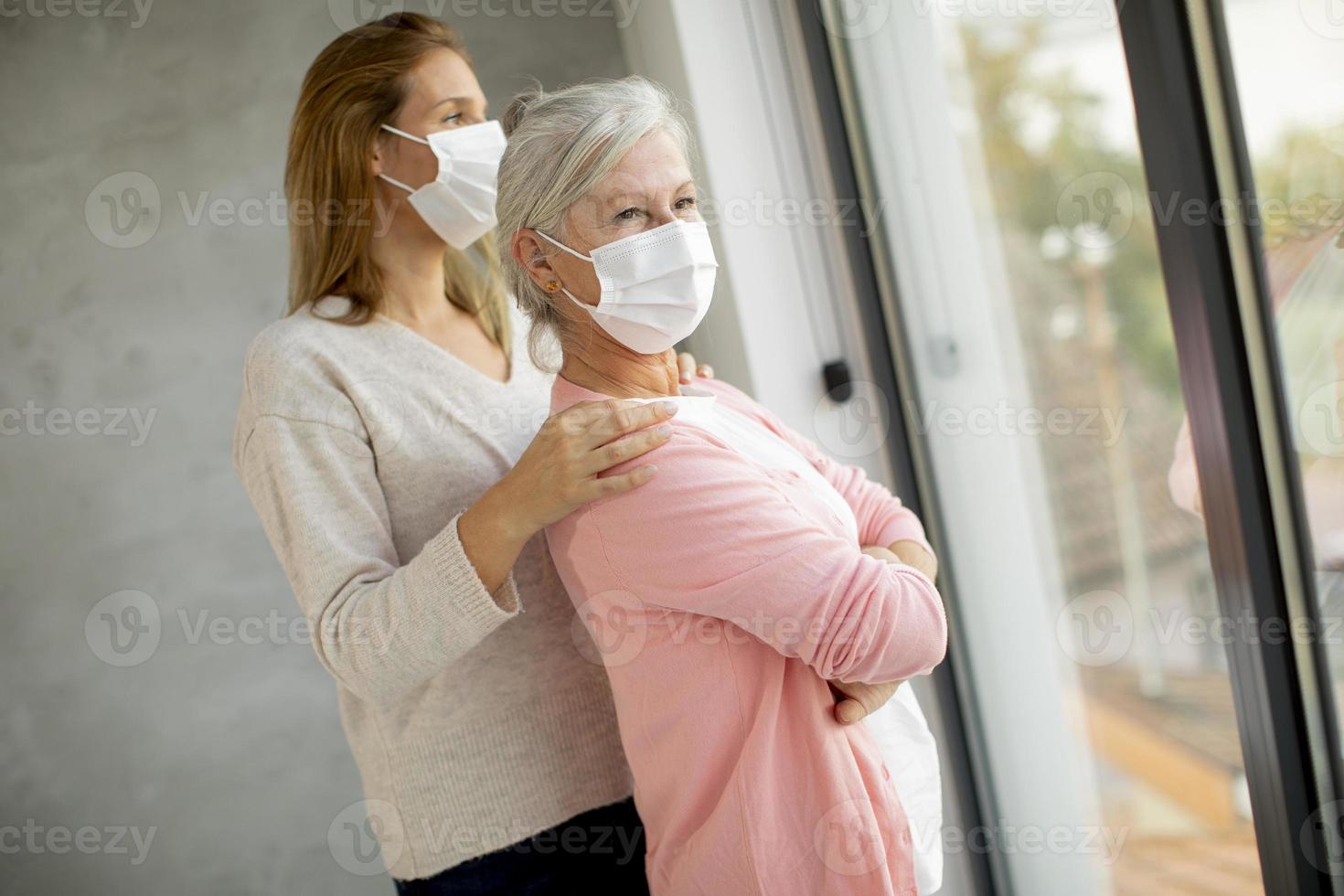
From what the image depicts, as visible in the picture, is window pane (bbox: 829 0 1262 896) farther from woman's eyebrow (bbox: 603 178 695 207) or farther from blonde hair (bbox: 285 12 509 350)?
blonde hair (bbox: 285 12 509 350)

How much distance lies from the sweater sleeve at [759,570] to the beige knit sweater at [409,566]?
8.5 inches

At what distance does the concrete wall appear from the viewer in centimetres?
211

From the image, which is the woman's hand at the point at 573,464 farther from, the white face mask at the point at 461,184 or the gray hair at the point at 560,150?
the white face mask at the point at 461,184

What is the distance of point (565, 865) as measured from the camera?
1.48m

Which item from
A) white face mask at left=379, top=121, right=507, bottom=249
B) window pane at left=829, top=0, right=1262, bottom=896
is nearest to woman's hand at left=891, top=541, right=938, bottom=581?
window pane at left=829, top=0, right=1262, bottom=896

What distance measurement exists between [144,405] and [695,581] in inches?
61.0

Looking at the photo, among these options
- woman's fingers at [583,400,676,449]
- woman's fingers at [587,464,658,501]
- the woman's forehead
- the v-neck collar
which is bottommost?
woman's fingers at [587,464,658,501]

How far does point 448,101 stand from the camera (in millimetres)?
1491

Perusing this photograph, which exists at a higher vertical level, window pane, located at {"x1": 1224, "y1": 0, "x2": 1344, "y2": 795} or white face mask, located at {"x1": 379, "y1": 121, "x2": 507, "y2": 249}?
white face mask, located at {"x1": 379, "y1": 121, "x2": 507, "y2": 249}

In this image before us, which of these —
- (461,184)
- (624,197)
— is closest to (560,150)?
(624,197)

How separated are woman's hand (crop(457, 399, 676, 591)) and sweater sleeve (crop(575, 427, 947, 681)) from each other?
0.03 m

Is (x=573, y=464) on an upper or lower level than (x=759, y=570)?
upper

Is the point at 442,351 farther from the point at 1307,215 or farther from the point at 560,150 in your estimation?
the point at 1307,215

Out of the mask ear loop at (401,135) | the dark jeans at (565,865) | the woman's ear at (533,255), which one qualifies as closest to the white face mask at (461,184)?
the mask ear loop at (401,135)
